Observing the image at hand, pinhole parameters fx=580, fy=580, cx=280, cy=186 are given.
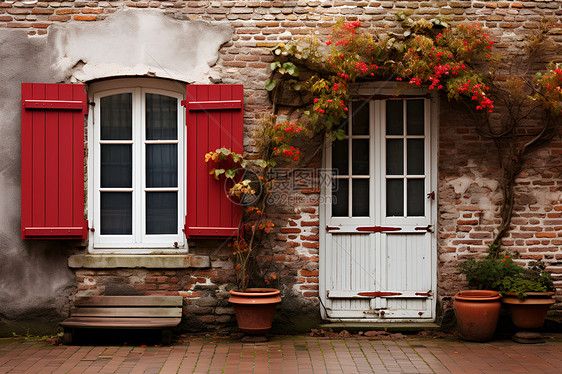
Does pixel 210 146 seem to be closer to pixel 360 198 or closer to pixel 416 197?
pixel 360 198

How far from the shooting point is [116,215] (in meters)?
6.46

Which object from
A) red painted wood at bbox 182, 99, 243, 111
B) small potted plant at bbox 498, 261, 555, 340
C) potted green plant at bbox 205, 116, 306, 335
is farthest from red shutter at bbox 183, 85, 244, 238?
small potted plant at bbox 498, 261, 555, 340

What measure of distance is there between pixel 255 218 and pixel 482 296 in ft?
8.33

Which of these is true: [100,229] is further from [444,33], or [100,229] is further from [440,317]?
[444,33]

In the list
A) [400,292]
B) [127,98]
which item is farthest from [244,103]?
[400,292]

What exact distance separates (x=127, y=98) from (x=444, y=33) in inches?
138

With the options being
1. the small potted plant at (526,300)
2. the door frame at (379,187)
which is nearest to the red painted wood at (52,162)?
the door frame at (379,187)

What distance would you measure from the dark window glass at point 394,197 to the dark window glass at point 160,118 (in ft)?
8.21

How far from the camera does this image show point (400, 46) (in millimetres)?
6172

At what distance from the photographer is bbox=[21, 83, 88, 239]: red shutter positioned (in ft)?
20.1

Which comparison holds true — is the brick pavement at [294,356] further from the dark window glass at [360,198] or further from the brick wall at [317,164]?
the dark window glass at [360,198]

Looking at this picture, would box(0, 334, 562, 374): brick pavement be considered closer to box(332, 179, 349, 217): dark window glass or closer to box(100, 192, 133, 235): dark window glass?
box(100, 192, 133, 235): dark window glass

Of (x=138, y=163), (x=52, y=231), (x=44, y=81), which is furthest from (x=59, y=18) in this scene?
(x=52, y=231)

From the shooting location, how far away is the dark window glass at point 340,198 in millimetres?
6602
